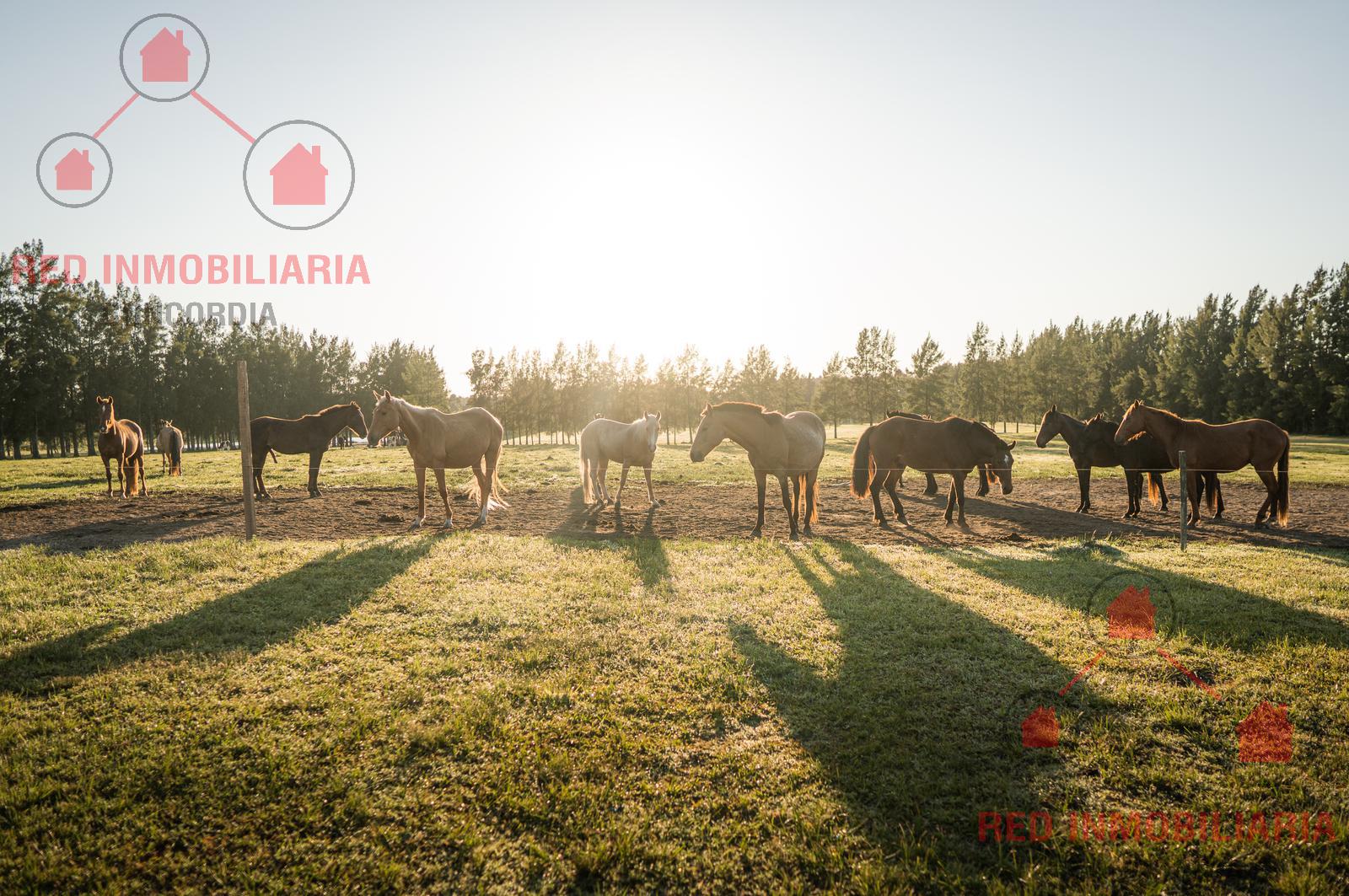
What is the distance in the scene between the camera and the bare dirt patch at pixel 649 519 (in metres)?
10.8

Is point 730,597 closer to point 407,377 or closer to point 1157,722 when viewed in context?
point 1157,722

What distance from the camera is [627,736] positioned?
12.9 feet

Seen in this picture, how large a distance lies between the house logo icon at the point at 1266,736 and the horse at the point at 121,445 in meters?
21.6

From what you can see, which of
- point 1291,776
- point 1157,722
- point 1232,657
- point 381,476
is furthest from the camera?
point 381,476

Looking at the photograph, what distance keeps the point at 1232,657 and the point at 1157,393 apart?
7953cm

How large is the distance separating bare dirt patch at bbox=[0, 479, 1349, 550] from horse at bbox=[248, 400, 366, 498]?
0.95 m

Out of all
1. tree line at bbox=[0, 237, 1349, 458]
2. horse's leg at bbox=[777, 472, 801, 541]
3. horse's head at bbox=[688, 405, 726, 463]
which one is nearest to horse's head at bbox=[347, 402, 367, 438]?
horse's head at bbox=[688, 405, 726, 463]

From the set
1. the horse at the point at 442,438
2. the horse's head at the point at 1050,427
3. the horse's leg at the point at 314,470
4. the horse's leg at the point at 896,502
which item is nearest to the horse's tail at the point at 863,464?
the horse's leg at the point at 896,502

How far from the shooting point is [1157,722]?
410 cm

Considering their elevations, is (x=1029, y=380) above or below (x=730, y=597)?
above

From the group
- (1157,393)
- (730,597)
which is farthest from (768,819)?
(1157,393)

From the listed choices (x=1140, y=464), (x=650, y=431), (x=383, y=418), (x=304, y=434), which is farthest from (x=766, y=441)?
(x=304, y=434)

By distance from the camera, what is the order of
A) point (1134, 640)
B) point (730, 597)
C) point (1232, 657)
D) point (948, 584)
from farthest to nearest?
point (948, 584), point (730, 597), point (1134, 640), point (1232, 657)

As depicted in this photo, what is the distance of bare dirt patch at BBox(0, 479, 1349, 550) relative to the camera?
10.8 meters
